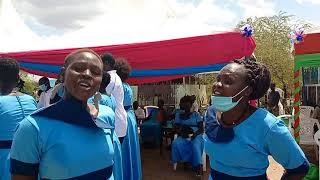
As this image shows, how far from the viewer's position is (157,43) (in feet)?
20.0

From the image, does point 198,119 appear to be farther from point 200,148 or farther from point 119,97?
Result: point 119,97

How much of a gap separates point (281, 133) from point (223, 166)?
396 millimetres

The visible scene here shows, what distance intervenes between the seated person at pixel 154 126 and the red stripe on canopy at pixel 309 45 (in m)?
3.64

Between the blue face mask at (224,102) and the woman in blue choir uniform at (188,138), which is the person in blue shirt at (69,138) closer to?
the blue face mask at (224,102)

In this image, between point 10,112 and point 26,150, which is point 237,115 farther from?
point 10,112

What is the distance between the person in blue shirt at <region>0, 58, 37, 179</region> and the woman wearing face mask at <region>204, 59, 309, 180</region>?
1.60 meters

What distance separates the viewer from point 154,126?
9.40 meters

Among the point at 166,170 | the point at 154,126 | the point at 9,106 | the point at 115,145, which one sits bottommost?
the point at 166,170

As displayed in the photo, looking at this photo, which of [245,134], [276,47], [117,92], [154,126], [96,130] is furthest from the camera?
[276,47]

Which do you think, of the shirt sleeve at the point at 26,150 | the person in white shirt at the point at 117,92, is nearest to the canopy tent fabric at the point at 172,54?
the person in white shirt at the point at 117,92

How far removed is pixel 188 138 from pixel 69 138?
573 centimetres

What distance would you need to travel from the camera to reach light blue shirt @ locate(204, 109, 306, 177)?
7.09ft

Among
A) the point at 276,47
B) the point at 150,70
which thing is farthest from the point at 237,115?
the point at 276,47

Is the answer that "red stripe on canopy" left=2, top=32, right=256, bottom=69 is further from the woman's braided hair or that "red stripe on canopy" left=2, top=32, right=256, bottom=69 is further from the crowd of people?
the woman's braided hair
